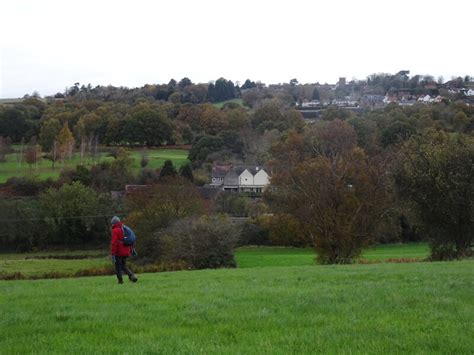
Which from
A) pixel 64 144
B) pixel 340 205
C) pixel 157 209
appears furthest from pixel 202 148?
pixel 340 205

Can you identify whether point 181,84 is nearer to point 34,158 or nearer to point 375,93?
point 375,93

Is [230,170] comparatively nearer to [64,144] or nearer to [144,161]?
[144,161]

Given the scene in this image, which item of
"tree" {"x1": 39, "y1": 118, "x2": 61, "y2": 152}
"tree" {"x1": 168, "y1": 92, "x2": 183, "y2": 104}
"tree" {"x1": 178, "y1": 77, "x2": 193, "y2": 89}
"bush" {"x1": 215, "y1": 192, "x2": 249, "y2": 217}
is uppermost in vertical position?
"tree" {"x1": 178, "y1": 77, "x2": 193, "y2": 89}

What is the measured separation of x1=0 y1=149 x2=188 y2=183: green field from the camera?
8100cm

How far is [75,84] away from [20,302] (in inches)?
7779

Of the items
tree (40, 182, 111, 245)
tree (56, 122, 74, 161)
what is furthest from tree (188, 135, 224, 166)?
tree (40, 182, 111, 245)

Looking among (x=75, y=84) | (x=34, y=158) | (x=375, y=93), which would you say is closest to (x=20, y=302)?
(x=34, y=158)

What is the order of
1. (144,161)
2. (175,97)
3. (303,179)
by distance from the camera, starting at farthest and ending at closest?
(175,97), (144,161), (303,179)

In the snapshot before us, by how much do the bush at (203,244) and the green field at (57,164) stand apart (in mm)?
43333

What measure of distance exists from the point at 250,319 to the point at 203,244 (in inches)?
1225

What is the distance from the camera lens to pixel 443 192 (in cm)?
2855

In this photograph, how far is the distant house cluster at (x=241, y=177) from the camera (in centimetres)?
8958

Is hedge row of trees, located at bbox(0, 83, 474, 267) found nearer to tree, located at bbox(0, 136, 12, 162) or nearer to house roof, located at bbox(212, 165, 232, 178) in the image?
house roof, located at bbox(212, 165, 232, 178)

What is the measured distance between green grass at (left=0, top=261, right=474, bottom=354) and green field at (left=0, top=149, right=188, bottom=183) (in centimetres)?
7089
